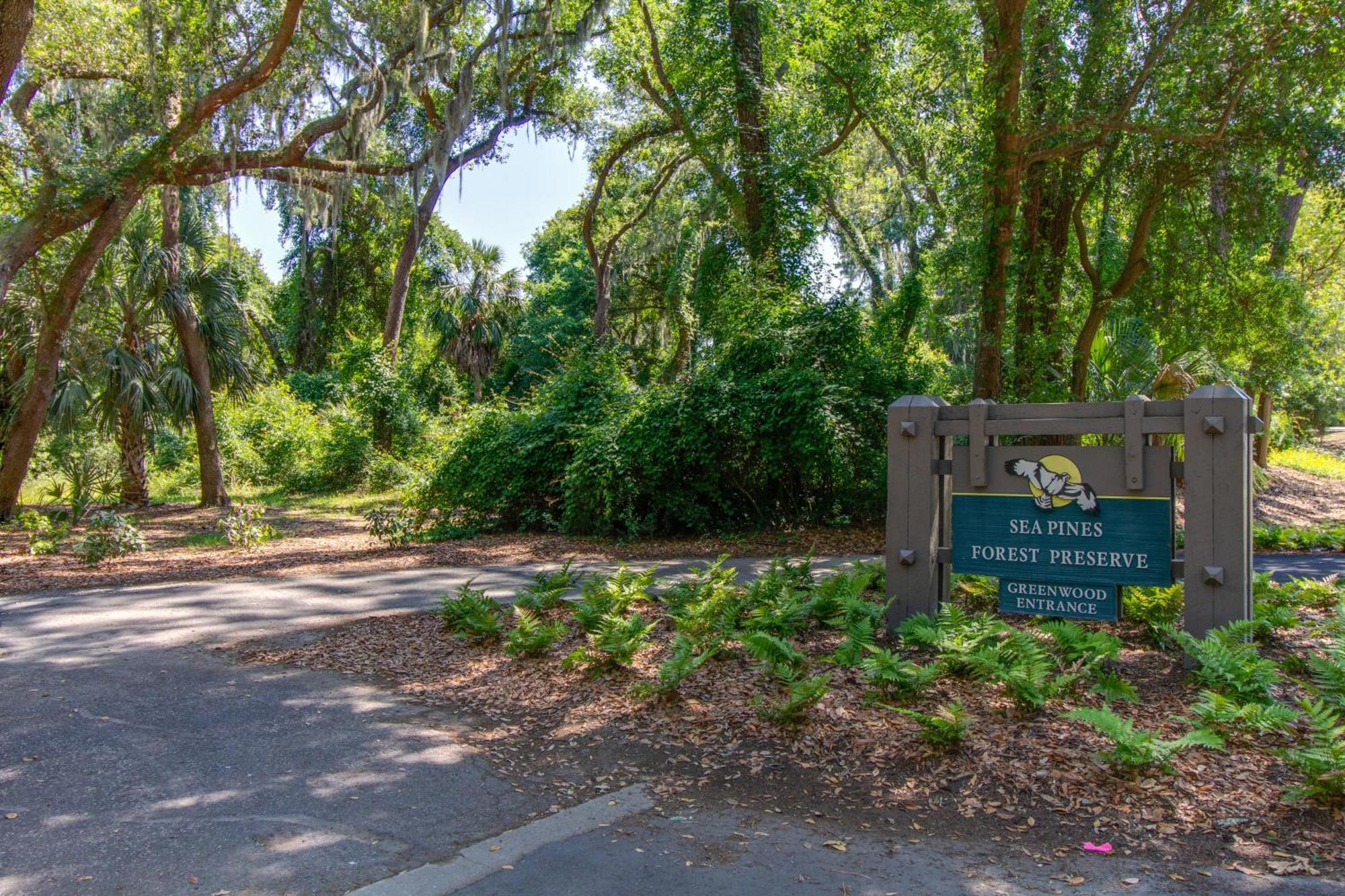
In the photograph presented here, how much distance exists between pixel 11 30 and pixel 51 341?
5.40m

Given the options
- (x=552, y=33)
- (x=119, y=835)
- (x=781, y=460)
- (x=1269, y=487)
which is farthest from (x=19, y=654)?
(x=1269, y=487)

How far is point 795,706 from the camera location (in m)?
4.99

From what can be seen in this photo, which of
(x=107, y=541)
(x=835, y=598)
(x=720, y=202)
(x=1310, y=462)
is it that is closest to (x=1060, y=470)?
(x=835, y=598)

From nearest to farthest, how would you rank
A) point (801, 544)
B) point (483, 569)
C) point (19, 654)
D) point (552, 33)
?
1. point (19, 654)
2. point (483, 569)
3. point (801, 544)
4. point (552, 33)

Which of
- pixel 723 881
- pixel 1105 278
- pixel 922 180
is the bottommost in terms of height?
pixel 723 881

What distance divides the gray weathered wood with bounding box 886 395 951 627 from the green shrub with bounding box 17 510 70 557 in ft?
39.6

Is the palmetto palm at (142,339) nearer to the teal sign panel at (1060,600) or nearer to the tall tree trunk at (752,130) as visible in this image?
the tall tree trunk at (752,130)

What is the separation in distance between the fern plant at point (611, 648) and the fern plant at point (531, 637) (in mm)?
290

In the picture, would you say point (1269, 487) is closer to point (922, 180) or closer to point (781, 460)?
point (922, 180)

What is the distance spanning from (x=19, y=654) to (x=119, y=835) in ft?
13.8

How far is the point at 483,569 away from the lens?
11.0 metres

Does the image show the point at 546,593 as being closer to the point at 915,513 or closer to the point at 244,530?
the point at 915,513

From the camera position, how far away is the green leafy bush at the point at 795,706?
5.00 metres

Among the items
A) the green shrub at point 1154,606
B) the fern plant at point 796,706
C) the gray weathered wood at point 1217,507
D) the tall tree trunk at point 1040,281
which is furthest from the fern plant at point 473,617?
the tall tree trunk at point 1040,281
